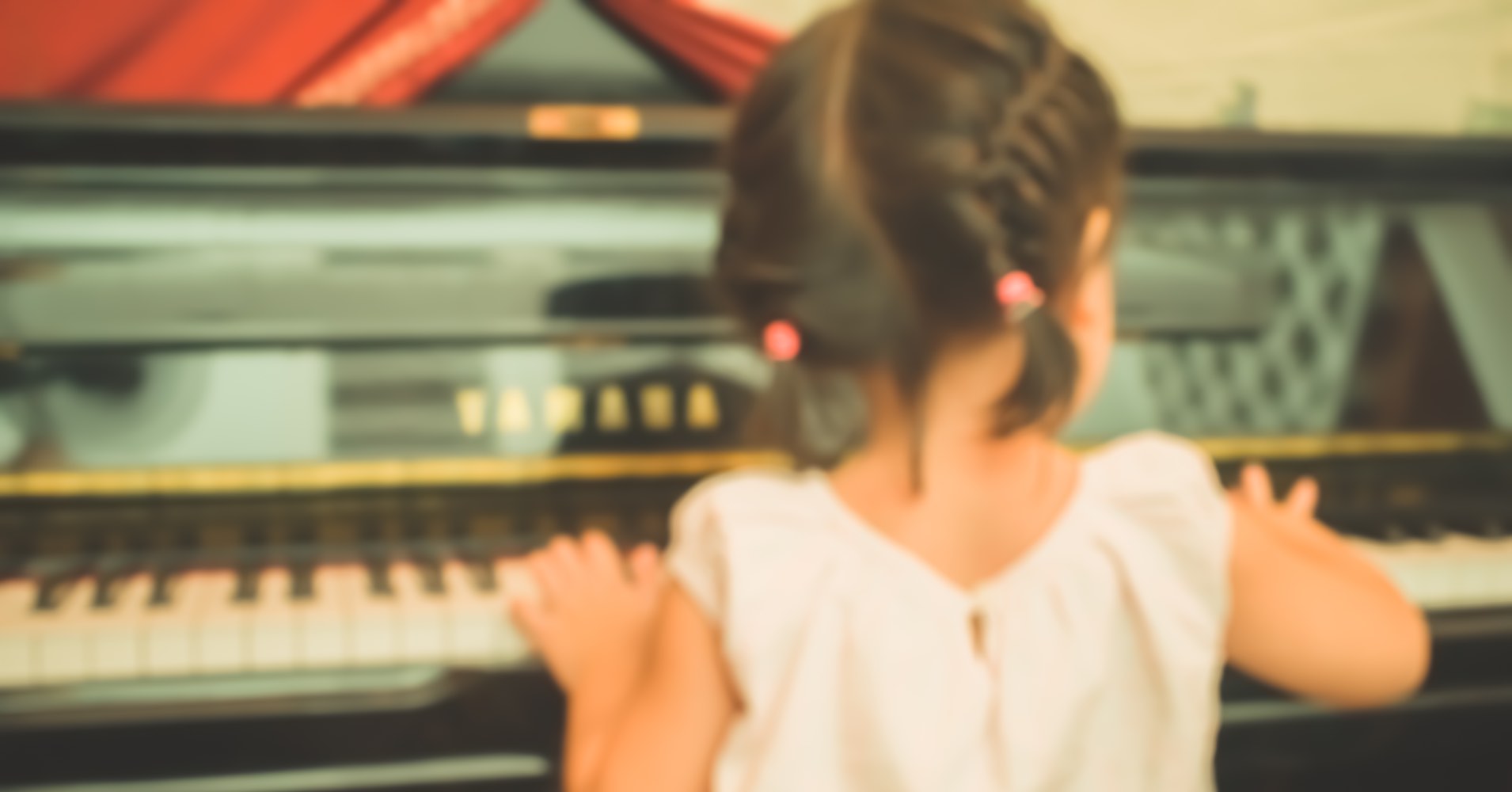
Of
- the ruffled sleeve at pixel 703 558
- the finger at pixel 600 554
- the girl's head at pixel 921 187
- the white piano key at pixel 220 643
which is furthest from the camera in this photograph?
the finger at pixel 600 554

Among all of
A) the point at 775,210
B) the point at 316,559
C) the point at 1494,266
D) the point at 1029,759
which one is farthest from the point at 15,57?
the point at 1494,266

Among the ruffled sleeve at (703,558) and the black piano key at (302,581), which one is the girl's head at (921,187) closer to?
the ruffled sleeve at (703,558)

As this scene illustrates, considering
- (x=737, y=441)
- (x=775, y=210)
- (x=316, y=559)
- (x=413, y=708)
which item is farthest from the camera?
(x=737, y=441)

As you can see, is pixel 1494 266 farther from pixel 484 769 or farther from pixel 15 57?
pixel 15 57

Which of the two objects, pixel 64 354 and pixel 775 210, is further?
pixel 64 354

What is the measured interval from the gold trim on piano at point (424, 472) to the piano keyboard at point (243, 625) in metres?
0.09

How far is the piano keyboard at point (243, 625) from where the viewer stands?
0.89 m

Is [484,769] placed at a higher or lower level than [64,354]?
lower

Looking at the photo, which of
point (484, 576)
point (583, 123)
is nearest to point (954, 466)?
point (484, 576)

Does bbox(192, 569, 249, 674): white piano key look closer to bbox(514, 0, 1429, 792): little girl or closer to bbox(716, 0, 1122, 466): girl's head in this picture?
bbox(514, 0, 1429, 792): little girl

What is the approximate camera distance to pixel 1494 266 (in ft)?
4.42

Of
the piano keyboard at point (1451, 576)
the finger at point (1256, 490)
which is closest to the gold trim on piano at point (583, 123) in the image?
the finger at point (1256, 490)

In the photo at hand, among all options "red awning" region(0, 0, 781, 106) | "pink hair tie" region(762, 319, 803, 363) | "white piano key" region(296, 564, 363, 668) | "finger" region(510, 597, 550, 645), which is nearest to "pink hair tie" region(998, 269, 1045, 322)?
"pink hair tie" region(762, 319, 803, 363)

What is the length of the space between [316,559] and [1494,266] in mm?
1252
